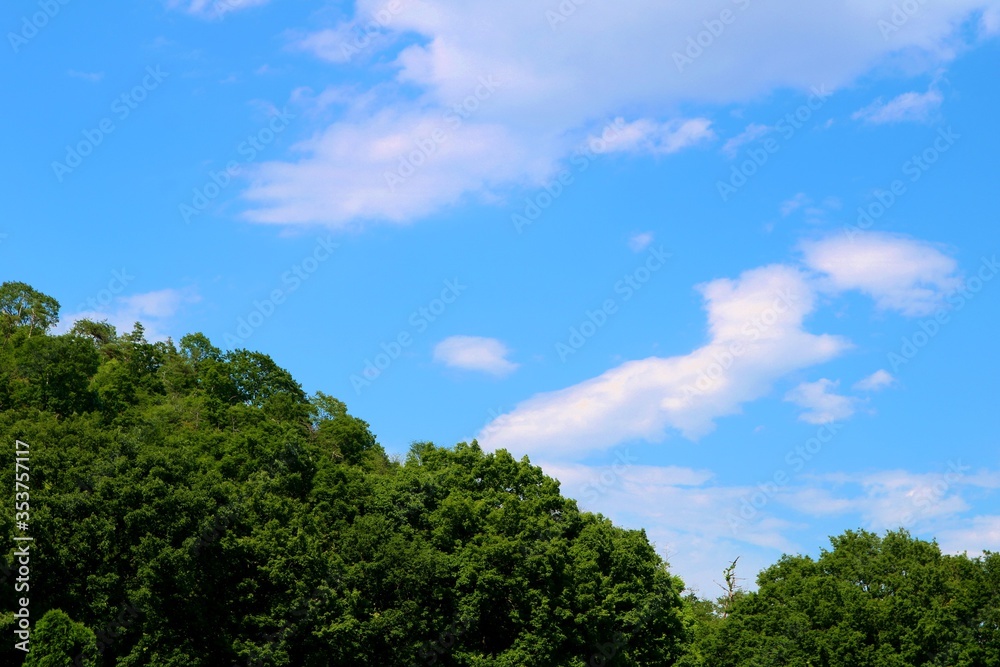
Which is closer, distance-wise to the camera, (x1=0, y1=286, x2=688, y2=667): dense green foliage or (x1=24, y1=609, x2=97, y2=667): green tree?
(x1=24, y1=609, x2=97, y2=667): green tree

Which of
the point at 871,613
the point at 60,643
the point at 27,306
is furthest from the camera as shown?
the point at 27,306

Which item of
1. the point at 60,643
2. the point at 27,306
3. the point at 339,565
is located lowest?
the point at 60,643

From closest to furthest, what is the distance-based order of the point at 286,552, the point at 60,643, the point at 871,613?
the point at 60,643 < the point at 286,552 < the point at 871,613

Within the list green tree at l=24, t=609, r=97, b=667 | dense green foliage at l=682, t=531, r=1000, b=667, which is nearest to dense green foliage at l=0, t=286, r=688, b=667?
green tree at l=24, t=609, r=97, b=667

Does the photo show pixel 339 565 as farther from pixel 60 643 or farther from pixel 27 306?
pixel 27 306

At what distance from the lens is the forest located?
33500 mm

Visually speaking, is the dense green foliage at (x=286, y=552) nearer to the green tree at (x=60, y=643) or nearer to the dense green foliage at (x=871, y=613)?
the green tree at (x=60, y=643)

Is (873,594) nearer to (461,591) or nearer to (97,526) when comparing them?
(461,591)

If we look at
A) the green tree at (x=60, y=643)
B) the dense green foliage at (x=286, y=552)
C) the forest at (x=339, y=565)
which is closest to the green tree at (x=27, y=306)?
the forest at (x=339, y=565)

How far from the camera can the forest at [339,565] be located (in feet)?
110

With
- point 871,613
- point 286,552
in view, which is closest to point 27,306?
point 286,552

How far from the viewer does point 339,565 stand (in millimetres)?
37750

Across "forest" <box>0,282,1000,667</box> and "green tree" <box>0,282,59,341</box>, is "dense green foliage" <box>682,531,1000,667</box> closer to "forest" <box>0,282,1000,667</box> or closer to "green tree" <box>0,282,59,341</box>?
"forest" <box>0,282,1000,667</box>

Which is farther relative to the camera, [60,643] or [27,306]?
[27,306]
